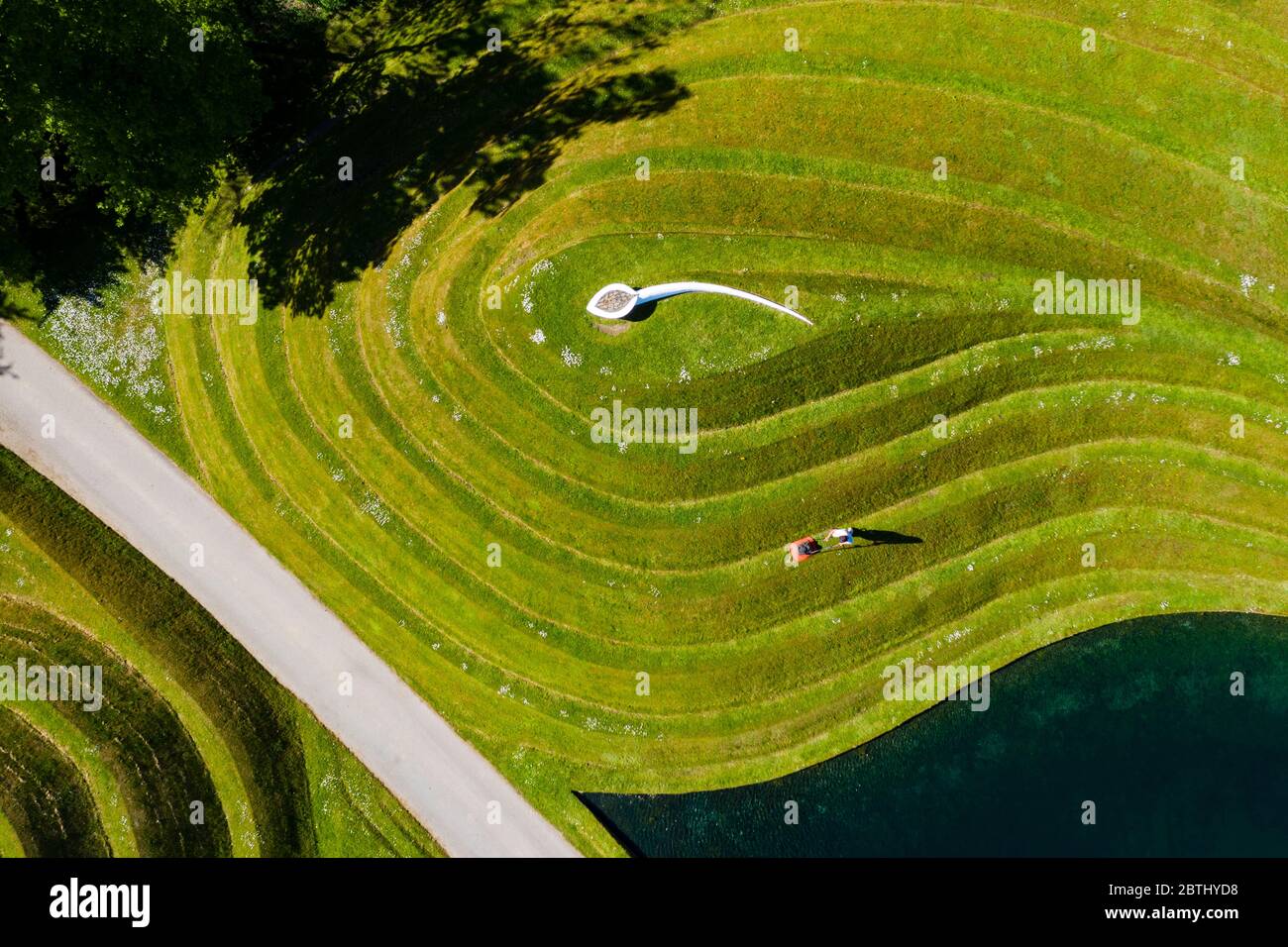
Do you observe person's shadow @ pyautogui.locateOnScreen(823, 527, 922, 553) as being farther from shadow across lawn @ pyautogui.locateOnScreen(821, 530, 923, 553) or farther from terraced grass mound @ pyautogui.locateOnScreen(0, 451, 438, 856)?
terraced grass mound @ pyautogui.locateOnScreen(0, 451, 438, 856)

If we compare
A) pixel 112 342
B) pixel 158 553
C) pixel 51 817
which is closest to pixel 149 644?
pixel 158 553

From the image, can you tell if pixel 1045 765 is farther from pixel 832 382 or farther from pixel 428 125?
pixel 428 125

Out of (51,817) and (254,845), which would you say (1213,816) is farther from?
(51,817)

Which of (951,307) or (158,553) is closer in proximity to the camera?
(951,307)

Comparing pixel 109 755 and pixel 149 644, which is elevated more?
pixel 149 644

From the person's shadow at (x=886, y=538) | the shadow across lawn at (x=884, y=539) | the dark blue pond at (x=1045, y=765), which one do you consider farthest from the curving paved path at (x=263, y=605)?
the person's shadow at (x=886, y=538)

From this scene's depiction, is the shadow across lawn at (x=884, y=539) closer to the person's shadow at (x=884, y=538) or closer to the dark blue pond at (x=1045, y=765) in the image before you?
the person's shadow at (x=884, y=538)

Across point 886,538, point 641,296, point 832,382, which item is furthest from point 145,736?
point 832,382
